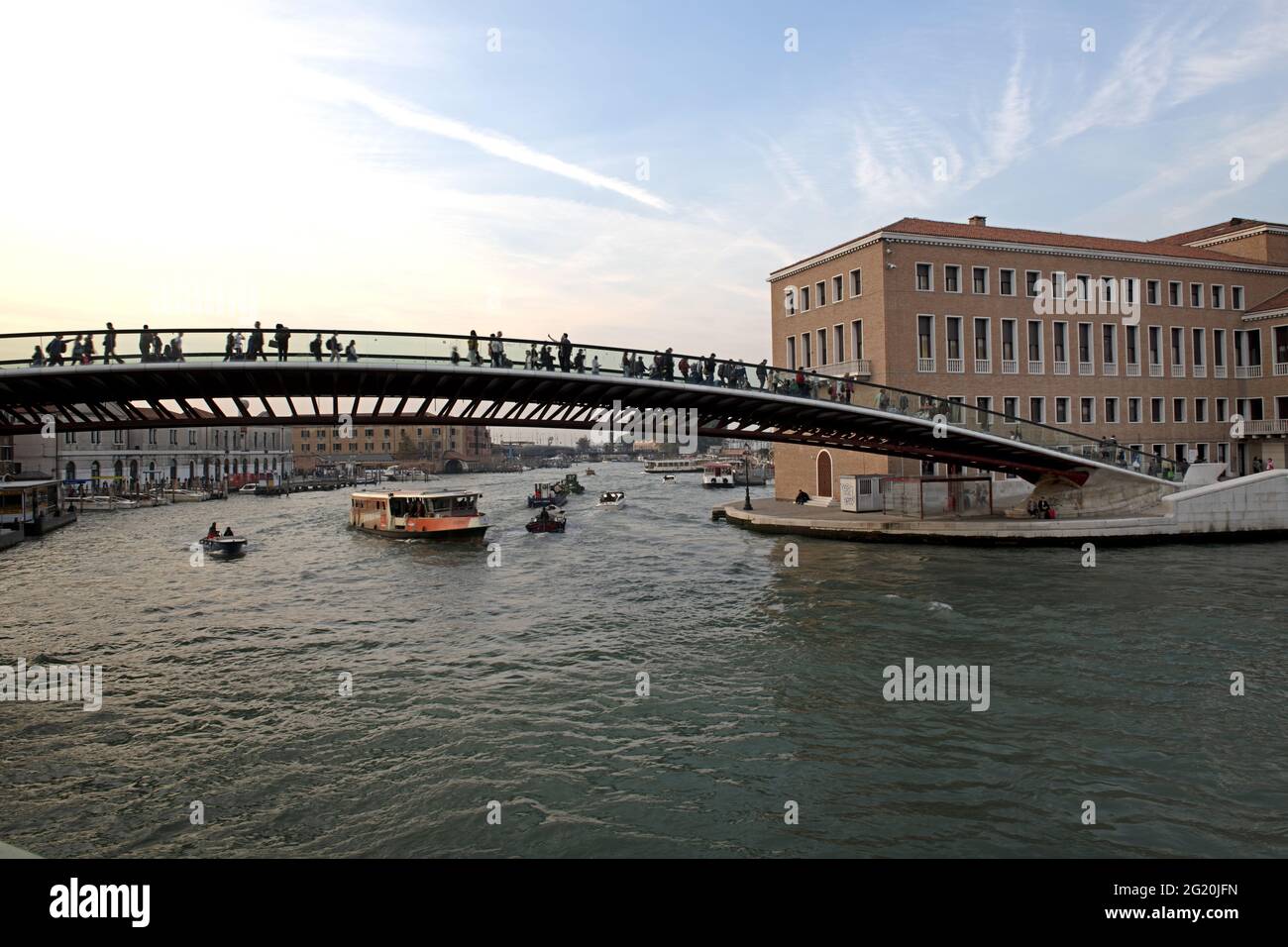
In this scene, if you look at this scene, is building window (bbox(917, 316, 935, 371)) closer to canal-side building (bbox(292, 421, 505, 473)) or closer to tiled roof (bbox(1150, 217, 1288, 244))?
tiled roof (bbox(1150, 217, 1288, 244))

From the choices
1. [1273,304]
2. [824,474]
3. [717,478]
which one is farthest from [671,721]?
[717,478]

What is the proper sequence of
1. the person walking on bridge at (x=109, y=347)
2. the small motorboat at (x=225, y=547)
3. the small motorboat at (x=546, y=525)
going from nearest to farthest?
1. the person walking on bridge at (x=109, y=347)
2. the small motorboat at (x=225, y=547)
3. the small motorboat at (x=546, y=525)

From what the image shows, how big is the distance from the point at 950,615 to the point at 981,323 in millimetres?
25638

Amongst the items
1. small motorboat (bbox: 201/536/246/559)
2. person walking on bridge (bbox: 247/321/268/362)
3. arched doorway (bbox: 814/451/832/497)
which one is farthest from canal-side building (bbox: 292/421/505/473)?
Answer: person walking on bridge (bbox: 247/321/268/362)

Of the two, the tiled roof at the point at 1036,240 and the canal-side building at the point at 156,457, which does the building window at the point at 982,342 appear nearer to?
the tiled roof at the point at 1036,240

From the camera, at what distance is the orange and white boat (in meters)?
41.3

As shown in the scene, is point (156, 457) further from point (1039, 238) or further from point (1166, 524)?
point (1166, 524)

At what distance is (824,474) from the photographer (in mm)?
43375

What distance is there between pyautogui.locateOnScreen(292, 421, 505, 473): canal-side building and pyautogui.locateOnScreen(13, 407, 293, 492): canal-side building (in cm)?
2460

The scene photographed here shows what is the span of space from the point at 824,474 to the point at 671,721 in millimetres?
33142

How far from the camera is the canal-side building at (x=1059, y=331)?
38375mm

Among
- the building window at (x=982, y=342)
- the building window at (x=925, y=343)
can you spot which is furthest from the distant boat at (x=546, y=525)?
the building window at (x=982, y=342)

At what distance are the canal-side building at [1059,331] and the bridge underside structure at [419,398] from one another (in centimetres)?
956
